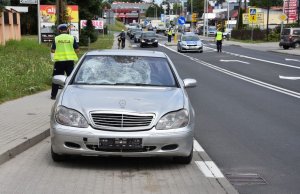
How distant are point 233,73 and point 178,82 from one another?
54.2ft

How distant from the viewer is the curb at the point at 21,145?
7109 millimetres

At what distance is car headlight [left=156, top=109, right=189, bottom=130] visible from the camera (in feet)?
21.6

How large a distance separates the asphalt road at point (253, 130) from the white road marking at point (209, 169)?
4.2 inches

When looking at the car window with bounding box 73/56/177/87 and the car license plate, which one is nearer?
the car license plate

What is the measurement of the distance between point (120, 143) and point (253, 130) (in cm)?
412

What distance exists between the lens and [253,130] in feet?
32.6

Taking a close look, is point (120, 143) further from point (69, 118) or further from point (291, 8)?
point (291, 8)

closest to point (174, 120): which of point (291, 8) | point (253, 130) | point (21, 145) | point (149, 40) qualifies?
point (21, 145)

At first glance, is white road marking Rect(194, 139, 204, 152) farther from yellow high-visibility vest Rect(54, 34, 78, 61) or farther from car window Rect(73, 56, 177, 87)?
yellow high-visibility vest Rect(54, 34, 78, 61)

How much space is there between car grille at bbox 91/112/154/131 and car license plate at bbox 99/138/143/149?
0.43 ft

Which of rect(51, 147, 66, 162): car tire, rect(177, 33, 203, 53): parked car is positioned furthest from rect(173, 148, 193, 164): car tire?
rect(177, 33, 203, 53): parked car

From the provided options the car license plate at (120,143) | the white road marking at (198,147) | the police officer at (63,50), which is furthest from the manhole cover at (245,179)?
the police officer at (63,50)

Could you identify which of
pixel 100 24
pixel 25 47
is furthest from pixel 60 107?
pixel 100 24

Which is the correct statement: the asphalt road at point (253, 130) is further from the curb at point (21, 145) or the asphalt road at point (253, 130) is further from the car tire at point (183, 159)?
the curb at point (21, 145)
